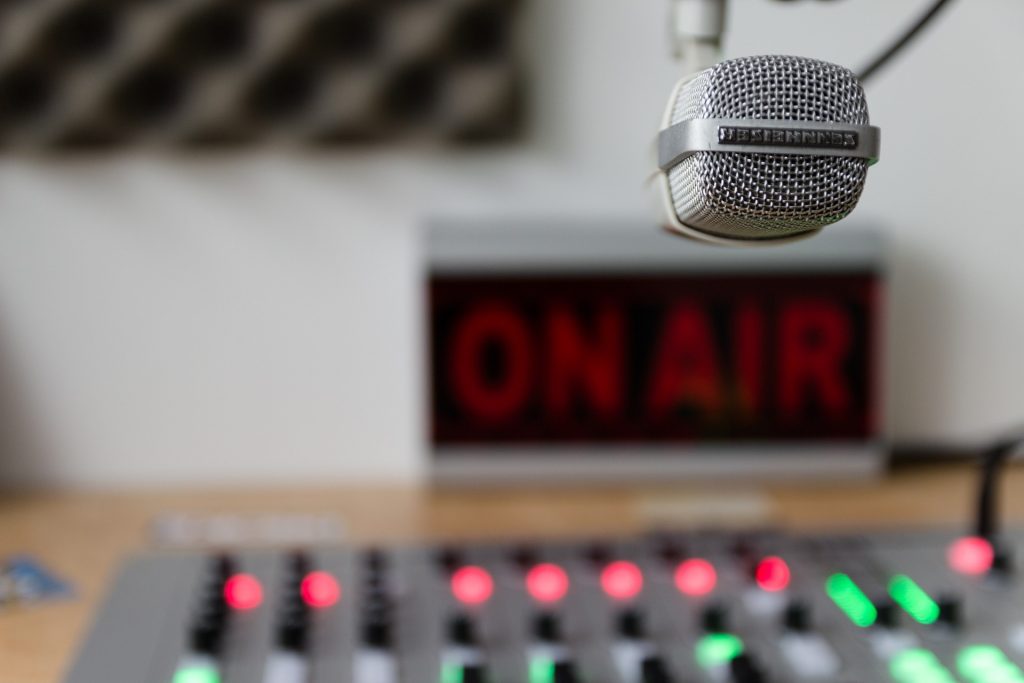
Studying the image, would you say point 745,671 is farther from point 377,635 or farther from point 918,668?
point 377,635

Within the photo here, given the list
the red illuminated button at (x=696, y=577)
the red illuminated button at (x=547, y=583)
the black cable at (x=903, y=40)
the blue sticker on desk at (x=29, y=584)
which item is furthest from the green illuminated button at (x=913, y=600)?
the blue sticker on desk at (x=29, y=584)

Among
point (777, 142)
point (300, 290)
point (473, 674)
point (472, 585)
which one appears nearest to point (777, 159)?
point (777, 142)

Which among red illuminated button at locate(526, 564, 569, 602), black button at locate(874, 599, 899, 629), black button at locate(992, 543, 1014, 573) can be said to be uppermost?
black button at locate(874, 599, 899, 629)

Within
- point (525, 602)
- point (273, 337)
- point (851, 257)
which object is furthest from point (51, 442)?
point (851, 257)

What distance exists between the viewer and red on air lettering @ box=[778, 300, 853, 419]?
1127mm

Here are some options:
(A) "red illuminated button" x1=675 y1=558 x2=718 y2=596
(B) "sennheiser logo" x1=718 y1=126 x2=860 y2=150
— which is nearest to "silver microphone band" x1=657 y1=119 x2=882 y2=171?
(B) "sennheiser logo" x1=718 y1=126 x2=860 y2=150

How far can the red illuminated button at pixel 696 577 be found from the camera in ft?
2.75

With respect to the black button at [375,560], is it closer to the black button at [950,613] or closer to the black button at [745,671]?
the black button at [745,671]

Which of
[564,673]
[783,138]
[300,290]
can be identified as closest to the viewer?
[783,138]

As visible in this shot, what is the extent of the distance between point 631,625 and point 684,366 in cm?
43

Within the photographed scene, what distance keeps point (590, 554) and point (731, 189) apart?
1.53 feet

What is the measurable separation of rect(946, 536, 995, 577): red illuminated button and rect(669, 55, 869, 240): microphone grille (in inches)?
18.7

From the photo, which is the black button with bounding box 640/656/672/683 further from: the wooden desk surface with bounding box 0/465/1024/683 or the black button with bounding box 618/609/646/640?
the wooden desk surface with bounding box 0/465/1024/683

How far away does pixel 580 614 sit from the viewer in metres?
0.79
